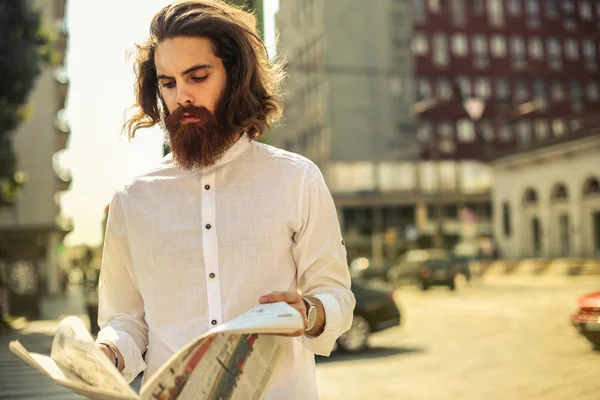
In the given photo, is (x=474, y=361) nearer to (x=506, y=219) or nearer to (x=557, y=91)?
(x=506, y=219)

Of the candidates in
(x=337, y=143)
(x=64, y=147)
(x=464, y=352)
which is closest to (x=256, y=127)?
(x=464, y=352)

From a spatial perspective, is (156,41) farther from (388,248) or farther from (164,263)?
(388,248)

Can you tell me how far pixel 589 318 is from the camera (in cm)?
1250

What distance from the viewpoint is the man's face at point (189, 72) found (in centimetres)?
214

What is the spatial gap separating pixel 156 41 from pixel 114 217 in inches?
18.2

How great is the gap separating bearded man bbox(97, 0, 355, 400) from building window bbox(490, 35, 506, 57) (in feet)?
232

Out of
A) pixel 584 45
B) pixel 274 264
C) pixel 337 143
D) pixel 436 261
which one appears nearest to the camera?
pixel 274 264

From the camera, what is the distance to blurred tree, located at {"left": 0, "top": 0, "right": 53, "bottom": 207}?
20.0 m

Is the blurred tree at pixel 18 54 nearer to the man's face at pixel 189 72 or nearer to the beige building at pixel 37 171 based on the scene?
the man's face at pixel 189 72

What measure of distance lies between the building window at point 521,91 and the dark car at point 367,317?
190 ft

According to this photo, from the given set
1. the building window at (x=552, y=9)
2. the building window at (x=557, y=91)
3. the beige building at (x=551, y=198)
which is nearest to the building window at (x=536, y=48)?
the building window at (x=552, y=9)

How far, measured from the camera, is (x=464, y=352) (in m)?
13.7

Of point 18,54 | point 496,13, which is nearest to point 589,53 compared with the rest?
point 496,13

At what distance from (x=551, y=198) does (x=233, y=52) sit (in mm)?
49570
